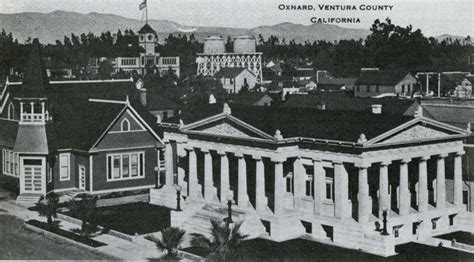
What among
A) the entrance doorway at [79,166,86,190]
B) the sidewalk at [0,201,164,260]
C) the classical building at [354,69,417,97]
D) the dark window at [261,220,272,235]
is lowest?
the sidewalk at [0,201,164,260]

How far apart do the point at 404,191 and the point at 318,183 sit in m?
3.39

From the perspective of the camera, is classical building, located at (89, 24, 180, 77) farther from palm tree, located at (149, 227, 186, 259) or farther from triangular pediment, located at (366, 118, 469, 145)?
palm tree, located at (149, 227, 186, 259)

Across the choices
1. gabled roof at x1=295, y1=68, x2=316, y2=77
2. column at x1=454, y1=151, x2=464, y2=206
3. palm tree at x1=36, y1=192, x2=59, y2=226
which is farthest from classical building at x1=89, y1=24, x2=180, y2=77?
column at x1=454, y1=151, x2=464, y2=206

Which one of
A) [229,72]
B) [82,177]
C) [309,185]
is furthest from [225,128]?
[229,72]

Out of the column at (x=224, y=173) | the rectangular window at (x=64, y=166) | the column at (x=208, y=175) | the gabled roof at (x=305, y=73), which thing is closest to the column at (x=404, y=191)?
the column at (x=224, y=173)

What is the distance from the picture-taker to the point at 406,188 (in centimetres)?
2753

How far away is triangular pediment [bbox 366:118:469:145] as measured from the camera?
26484mm

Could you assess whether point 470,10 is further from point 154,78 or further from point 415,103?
point 154,78

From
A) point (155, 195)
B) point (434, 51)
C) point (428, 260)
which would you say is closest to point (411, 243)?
point (428, 260)

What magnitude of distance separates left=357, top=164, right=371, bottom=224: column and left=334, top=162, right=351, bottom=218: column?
679 millimetres

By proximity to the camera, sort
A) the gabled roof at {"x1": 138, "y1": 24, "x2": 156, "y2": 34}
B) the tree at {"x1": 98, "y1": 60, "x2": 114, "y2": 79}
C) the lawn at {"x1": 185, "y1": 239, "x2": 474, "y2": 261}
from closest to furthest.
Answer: the lawn at {"x1": 185, "y1": 239, "x2": 474, "y2": 261} < the tree at {"x1": 98, "y1": 60, "x2": 114, "y2": 79} < the gabled roof at {"x1": 138, "y1": 24, "x2": 156, "y2": 34}

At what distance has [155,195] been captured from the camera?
1394 inches

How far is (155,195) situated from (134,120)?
448 centimetres

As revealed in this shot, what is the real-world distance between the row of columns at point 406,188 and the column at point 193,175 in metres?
8.91
